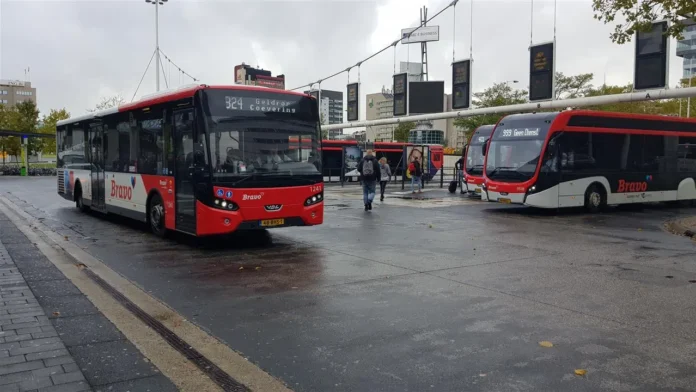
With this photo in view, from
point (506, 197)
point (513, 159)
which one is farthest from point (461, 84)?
point (506, 197)

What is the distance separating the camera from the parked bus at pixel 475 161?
2573 cm

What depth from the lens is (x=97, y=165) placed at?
51.2 feet

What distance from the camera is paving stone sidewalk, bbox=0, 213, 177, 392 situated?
4301 mm

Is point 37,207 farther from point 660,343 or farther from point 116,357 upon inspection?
point 660,343

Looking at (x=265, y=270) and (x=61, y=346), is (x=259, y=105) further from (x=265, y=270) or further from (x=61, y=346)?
(x=61, y=346)

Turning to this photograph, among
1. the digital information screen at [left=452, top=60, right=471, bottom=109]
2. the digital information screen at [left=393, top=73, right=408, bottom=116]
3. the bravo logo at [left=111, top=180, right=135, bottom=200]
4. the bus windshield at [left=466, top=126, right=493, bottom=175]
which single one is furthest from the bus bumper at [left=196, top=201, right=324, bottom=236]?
the digital information screen at [left=393, top=73, right=408, bottom=116]

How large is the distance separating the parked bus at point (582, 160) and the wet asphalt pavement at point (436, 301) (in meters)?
4.04

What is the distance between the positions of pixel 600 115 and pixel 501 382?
1619cm

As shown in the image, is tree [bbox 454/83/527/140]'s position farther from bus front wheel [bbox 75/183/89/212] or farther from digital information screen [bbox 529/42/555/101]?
bus front wheel [bbox 75/183/89/212]

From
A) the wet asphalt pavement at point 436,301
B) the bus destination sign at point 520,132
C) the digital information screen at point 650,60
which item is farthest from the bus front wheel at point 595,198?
the wet asphalt pavement at point 436,301

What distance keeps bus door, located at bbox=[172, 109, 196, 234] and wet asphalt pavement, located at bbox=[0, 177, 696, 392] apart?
0.57 m

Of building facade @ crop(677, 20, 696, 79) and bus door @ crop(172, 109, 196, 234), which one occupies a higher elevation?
building facade @ crop(677, 20, 696, 79)

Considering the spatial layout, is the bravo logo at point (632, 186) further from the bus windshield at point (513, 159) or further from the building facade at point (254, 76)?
the building facade at point (254, 76)

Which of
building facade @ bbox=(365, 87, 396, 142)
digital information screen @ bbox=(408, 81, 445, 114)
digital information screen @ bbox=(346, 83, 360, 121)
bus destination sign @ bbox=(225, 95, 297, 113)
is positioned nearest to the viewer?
bus destination sign @ bbox=(225, 95, 297, 113)
